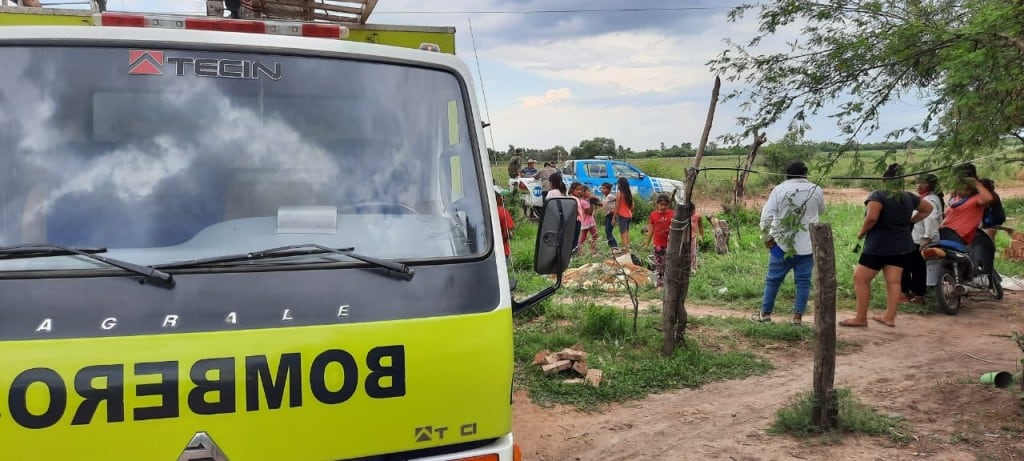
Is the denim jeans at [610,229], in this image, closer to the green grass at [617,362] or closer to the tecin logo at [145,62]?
the green grass at [617,362]

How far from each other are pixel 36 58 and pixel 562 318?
6.43m

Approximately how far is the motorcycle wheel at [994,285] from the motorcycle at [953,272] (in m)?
0.21

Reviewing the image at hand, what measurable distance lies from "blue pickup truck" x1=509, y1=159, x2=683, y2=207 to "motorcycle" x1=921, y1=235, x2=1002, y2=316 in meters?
13.4

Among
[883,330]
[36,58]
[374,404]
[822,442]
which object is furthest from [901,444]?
[36,58]

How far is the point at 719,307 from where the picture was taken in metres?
9.00

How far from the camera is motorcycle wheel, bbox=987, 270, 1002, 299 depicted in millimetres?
8477

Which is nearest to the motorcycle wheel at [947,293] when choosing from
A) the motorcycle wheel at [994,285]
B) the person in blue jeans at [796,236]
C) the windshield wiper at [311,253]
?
the motorcycle wheel at [994,285]

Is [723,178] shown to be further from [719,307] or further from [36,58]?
[36,58]

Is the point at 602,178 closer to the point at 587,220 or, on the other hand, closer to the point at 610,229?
the point at 610,229

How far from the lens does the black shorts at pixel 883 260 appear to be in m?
7.33

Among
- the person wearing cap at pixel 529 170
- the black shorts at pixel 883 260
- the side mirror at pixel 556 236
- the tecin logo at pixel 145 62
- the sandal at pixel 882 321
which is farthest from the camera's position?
the person wearing cap at pixel 529 170

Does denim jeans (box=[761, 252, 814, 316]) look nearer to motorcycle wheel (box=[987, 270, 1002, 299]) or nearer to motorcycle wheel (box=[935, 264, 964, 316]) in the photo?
motorcycle wheel (box=[935, 264, 964, 316])

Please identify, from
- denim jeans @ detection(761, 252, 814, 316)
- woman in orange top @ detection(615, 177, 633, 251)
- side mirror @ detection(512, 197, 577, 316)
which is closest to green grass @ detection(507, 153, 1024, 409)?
denim jeans @ detection(761, 252, 814, 316)

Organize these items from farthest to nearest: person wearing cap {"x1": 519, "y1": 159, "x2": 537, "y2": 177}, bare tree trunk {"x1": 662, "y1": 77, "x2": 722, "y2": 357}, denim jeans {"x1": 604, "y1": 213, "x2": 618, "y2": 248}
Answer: person wearing cap {"x1": 519, "y1": 159, "x2": 537, "y2": 177} → denim jeans {"x1": 604, "y1": 213, "x2": 618, "y2": 248} → bare tree trunk {"x1": 662, "y1": 77, "x2": 722, "y2": 357}
